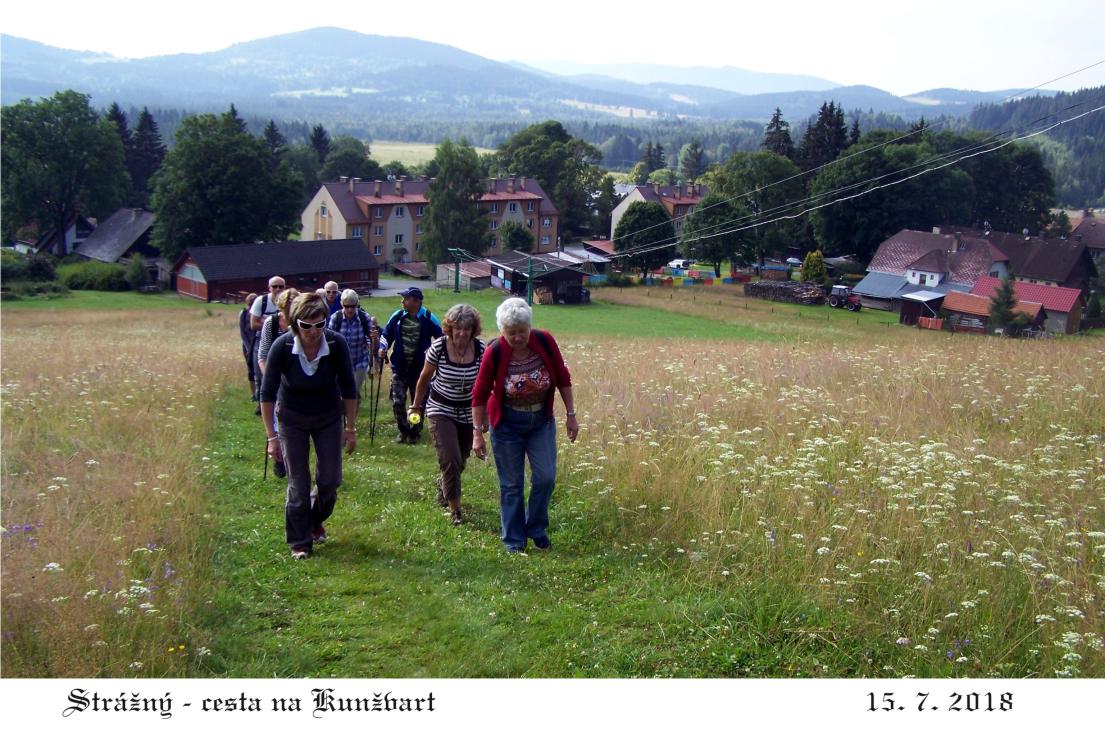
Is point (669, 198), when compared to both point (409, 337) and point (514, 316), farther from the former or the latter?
point (514, 316)

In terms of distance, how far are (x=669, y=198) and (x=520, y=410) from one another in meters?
97.8

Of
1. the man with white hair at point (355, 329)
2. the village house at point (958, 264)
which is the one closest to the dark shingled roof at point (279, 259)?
the village house at point (958, 264)

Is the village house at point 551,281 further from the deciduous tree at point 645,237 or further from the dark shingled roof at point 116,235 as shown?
the dark shingled roof at point 116,235

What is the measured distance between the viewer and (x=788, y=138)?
284ft

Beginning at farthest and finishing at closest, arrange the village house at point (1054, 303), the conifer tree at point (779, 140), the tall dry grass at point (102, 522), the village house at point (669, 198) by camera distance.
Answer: the village house at point (669, 198)
the conifer tree at point (779, 140)
the village house at point (1054, 303)
the tall dry grass at point (102, 522)

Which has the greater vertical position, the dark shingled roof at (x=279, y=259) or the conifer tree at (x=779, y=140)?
the conifer tree at (x=779, y=140)

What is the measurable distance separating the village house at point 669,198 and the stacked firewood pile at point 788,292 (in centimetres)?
2948

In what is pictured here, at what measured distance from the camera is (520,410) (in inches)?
279

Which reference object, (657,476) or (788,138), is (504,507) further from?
(788,138)

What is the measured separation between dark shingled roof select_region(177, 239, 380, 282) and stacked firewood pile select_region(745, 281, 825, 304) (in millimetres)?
28935

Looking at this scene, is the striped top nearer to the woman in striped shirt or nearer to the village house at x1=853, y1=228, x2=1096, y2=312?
the woman in striped shirt

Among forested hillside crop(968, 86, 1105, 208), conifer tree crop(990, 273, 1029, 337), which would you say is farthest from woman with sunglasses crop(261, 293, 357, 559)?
forested hillside crop(968, 86, 1105, 208)

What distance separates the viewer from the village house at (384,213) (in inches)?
3231

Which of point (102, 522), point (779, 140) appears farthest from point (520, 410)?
point (779, 140)
